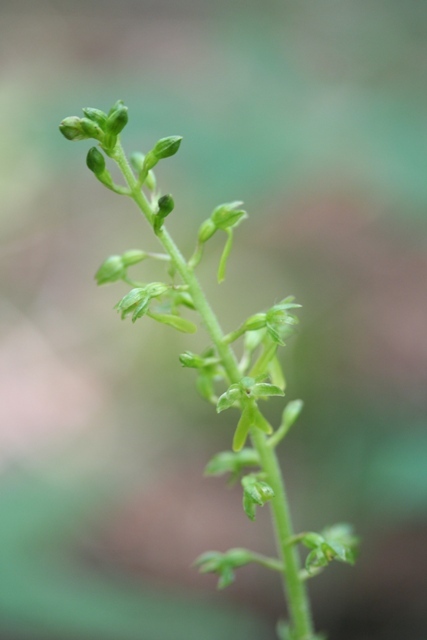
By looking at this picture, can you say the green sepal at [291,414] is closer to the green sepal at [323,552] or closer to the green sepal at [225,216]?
the green sepal at [323,552]

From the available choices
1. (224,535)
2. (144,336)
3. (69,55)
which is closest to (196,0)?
(69,55)

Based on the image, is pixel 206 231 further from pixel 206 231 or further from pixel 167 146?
pixel 167 146

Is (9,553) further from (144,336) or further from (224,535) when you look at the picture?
(144,336)

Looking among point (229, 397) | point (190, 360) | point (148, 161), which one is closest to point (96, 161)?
point (148, 161)

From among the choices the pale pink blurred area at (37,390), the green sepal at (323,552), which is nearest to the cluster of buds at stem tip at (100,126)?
the green sepal at (323,552)

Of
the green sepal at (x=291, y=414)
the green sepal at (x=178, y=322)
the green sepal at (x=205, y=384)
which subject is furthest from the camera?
the green sepal at (x=291, y=414)

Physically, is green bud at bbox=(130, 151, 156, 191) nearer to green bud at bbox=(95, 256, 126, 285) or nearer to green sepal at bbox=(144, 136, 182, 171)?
green sepal at bbox=(144, 136, 182, 171)
